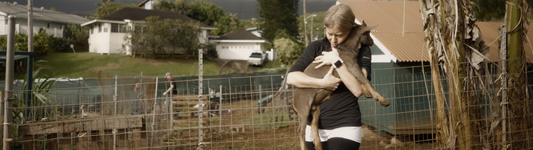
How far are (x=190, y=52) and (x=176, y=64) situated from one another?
2.67 m

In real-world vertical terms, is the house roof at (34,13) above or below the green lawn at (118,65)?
above

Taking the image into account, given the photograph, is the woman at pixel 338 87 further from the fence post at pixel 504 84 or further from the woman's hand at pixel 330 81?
the fence post at pixel 504 84

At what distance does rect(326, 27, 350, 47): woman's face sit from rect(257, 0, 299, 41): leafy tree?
37417 millimetres

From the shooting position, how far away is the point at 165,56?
101ft

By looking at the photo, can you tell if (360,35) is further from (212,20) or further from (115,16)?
(212,20)

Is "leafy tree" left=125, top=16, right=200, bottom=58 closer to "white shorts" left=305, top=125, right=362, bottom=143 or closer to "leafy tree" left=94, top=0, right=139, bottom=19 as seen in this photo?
"leafy tree" left=94, top=0, right=139, bottom=19

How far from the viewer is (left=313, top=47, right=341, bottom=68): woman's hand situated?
1.81 m

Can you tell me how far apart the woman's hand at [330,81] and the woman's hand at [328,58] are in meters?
0.04

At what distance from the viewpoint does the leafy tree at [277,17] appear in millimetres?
39406

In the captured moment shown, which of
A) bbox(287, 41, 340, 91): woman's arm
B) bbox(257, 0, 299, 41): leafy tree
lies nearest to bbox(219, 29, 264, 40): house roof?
bbox(257, 0, 299, 41): leafy tree

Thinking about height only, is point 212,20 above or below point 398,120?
above

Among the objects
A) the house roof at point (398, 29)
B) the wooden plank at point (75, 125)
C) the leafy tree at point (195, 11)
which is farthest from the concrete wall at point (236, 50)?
the wooden plank at point (75, 125)

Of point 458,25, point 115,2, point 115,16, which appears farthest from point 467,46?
point 115,2

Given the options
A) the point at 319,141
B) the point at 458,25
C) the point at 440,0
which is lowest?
the point at 319,141
